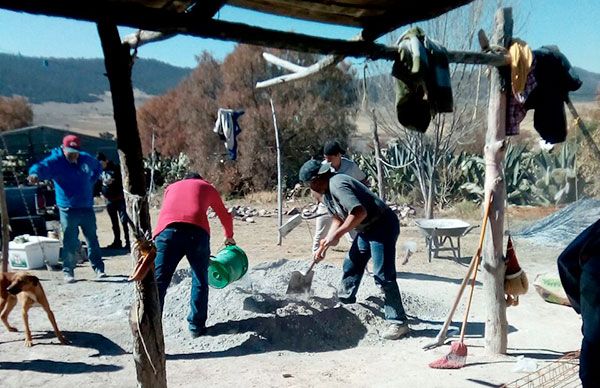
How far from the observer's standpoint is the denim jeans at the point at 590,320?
7.20 ft

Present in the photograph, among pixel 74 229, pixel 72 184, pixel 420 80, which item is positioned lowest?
pixel 74 229

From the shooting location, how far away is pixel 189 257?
5.28 meters

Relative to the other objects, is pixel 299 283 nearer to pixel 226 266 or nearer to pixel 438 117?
pixel 226 266

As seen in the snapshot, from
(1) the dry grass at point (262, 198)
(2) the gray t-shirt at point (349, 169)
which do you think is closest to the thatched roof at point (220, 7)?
(2) the gray t-shirt at point (349, 169)

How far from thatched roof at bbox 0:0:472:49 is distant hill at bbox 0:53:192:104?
66171 millimetres

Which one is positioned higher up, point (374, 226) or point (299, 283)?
point (374, 226)

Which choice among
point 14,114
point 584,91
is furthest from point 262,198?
point 584,91

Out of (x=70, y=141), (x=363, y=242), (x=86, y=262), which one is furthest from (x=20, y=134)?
(x=363, y=242)

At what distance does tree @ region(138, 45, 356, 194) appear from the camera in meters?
19.8

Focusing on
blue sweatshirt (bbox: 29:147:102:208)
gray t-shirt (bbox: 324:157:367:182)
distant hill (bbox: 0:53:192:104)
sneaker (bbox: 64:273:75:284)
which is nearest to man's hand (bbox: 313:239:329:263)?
gray t-shirt (bbox: 324:157:367:182)

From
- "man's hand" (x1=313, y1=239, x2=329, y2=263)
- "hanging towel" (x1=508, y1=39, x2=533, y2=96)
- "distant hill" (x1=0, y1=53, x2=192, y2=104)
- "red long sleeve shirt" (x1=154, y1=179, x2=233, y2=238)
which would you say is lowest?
"man's hand" (x1=313, y1=239, x2=329, y2=263)

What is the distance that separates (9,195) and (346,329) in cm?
757

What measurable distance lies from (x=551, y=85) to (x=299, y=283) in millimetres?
3188

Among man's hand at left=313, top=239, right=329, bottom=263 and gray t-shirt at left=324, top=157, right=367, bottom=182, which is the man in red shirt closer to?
man's hand at left=313, top=239, right=329, bottom=263
